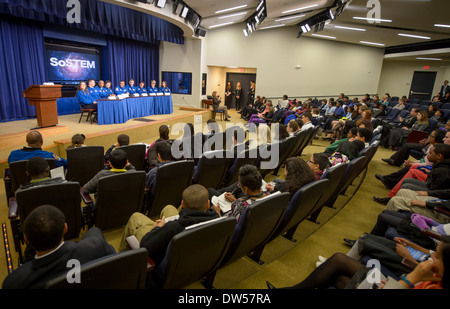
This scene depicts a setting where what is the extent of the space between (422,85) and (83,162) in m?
19.0

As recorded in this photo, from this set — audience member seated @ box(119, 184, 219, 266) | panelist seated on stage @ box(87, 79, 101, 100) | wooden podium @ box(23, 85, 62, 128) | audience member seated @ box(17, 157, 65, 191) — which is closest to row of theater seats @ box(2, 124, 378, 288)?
audience member seated @ box(119, 184, 219, 266)

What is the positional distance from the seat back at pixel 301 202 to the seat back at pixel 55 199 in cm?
175

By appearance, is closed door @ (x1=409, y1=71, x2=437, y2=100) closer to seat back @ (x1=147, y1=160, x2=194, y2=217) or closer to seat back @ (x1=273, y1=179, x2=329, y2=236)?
seat back @ (x1=273, y1=179, x2=329, y2=236)

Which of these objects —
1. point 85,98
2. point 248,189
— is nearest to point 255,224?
point 248,189

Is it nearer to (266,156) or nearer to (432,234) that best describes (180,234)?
(432,234)

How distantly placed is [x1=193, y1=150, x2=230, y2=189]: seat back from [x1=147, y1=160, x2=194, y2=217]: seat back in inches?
8.9

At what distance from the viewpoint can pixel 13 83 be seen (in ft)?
24.4

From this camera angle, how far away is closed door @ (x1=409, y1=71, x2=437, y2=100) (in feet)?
50.3

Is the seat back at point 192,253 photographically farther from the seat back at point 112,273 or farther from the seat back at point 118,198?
the seat back at point 118,198

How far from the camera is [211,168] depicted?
3172 millimetres

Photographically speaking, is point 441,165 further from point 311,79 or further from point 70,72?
point 311,79

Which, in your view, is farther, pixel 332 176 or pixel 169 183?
pixel 169 183
